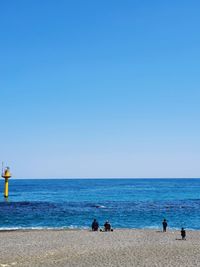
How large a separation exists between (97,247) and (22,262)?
7.61m

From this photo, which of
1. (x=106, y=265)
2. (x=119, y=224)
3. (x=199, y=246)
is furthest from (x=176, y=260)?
(x=119, y=224)

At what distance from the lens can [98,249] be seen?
96.3 feet

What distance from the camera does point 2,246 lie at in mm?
30859

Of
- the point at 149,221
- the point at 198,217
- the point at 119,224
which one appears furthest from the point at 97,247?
the point at 198,217

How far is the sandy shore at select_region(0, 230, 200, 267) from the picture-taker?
24531 millimetres

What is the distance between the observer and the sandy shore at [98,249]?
80.5 ft

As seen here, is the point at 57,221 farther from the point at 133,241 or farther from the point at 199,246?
the point at 199,246

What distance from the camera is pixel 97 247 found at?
30.5 m

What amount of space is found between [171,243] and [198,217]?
26.7m

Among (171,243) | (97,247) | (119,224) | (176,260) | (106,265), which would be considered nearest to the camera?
(106,265)

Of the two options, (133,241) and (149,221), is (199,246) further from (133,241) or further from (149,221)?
(149,221)

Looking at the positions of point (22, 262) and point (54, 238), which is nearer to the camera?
point (22, 262)

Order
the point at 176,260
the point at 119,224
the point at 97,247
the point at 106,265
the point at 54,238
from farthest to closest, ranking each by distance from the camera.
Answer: the point at 119,224
the point at 54,238
the point at 97,247
the point at 176,260
the point at 106,265

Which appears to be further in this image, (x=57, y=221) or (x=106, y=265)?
(x=57, y=221)
